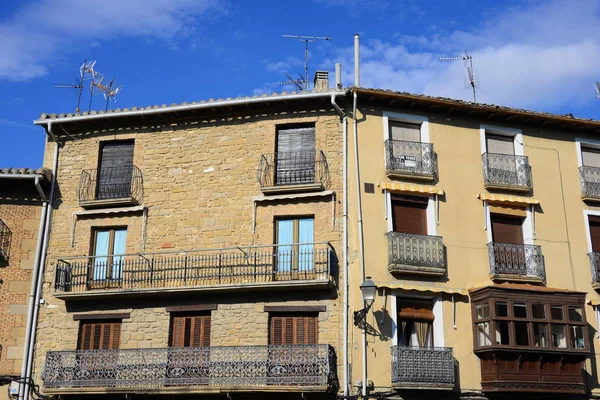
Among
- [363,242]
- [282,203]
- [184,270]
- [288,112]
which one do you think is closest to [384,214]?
[363,242]

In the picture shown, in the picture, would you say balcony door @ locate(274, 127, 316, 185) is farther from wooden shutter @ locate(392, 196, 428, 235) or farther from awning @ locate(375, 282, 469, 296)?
awning @ locate(375, 282, 469, 296)

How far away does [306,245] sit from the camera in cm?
1883

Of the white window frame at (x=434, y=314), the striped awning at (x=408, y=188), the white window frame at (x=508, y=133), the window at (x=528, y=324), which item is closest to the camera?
the window at (x=528, y=324)

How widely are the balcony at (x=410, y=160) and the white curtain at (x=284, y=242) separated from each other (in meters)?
3.00

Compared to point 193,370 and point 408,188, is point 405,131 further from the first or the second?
point 193,370

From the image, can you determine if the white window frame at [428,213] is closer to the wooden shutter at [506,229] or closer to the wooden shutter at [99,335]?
the wooden shutter at [506,229]

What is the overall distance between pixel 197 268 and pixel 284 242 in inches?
92.9

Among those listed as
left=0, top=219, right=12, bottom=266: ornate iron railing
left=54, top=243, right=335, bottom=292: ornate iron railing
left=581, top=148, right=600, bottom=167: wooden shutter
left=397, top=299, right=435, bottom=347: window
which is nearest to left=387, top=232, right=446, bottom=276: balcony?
left=397, top=299, right=435, bottom=347: window

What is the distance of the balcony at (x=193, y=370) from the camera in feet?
56.2

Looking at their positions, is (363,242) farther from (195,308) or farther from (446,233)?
(195,308)

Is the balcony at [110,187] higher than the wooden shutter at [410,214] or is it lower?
higher

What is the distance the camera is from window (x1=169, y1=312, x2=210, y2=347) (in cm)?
1880

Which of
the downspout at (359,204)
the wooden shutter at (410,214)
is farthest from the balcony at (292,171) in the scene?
the wooden shutter at (410,214)

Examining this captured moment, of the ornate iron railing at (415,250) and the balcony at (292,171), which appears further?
the balcony at (292,171)
